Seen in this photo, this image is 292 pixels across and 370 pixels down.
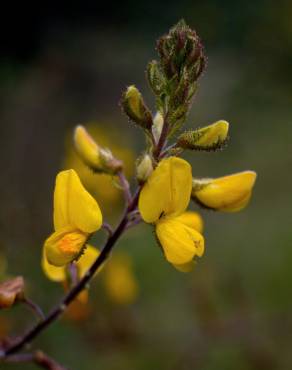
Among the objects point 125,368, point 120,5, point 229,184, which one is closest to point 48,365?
point 229,184

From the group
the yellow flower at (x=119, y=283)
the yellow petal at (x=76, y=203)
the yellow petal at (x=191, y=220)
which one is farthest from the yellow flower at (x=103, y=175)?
the yellow petal at (x=76, y=203)

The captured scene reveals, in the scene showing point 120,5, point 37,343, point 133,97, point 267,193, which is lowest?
point 267,193

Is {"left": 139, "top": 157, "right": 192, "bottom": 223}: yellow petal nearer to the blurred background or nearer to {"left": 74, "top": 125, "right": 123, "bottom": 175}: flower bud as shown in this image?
{"left": 74, "top": 125, "right": 123, "bottom": 175}: flower bud

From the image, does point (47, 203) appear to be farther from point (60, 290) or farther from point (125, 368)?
point (125, 368)

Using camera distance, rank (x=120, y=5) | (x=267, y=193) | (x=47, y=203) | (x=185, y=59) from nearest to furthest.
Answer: (x=185, y=59) → (x=47, y=203) → (x=267, y=193) → (x=120, y=5)

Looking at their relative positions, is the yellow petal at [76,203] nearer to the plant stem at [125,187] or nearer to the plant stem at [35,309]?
the plant stem at [125,187]
